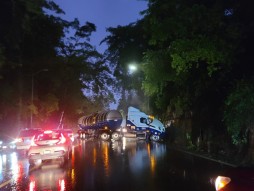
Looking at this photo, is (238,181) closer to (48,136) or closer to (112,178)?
(112,178)

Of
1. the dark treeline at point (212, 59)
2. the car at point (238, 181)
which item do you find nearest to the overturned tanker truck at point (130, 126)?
the dark treeline at point (212, 59)

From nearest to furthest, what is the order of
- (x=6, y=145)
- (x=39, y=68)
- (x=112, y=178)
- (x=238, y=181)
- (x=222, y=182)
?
(x=238, y=181) → (x=222, y=182) → (x=112, y=178) → (x=6, y=145) → (x=39, y=68)

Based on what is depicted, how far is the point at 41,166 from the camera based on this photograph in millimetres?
22203

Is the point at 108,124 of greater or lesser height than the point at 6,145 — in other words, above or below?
above

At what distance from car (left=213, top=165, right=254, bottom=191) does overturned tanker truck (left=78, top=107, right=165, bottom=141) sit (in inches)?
1744

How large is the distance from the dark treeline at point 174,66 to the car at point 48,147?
5.36 meters

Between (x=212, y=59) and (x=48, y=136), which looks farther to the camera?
(x=48, y=136)

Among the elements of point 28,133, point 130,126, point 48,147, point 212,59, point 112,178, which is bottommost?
point 112,178

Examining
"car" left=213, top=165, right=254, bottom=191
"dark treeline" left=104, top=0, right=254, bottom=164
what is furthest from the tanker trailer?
"car" left=213, top=165, right=254, bottom=191

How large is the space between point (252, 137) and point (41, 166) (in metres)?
9.77

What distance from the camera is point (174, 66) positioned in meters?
20.5

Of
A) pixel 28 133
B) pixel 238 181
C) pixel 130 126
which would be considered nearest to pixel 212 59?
pixel 238 181

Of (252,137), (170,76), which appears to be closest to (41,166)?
(170,76)

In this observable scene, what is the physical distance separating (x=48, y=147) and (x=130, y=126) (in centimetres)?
3380
